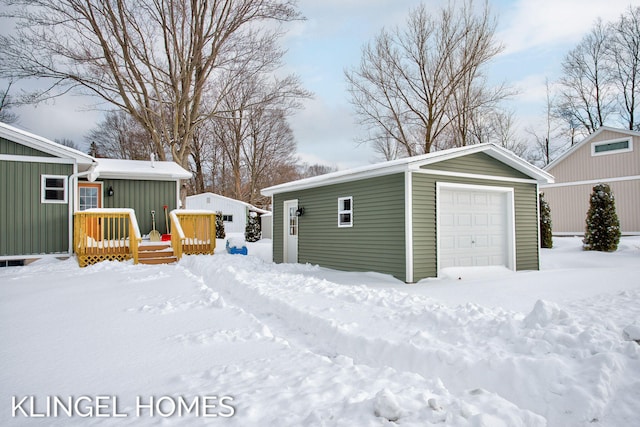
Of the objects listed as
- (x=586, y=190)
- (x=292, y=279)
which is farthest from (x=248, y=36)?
(x=586, y=190)

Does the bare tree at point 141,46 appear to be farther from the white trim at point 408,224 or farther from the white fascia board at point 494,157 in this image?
the white trim at point 408,224

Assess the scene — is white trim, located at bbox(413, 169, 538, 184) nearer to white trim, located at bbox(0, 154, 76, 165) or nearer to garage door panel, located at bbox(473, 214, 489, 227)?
garage door panel, located at bbox(473, 214, 489, 227)

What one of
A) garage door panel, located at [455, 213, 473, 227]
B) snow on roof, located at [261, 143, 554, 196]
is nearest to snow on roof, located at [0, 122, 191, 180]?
snow on roof, located at [261, 143, 554, 196]

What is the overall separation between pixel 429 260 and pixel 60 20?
16613 millimetres

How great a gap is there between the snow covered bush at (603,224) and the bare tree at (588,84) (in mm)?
14415

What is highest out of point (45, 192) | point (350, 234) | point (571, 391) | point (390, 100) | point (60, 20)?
point (60, 20)

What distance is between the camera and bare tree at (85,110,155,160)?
2940cm

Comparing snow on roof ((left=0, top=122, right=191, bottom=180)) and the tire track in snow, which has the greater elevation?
snow on roof ((left=0, top=122, right=191, bottom=180))

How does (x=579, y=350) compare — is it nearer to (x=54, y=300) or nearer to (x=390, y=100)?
(x=54, y=300)

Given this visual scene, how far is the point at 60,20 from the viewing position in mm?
15500

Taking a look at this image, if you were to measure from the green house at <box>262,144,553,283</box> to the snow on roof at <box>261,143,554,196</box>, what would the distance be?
0.08ft

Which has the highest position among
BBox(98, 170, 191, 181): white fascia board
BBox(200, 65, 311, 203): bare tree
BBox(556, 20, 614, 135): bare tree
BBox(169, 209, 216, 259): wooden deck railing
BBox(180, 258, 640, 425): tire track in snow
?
BBox(556, 20, 614, 135): bare tree

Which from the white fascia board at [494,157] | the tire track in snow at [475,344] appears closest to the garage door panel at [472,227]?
the white fascia board at [494,157]

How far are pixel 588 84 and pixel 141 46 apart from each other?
2535 centimetres
